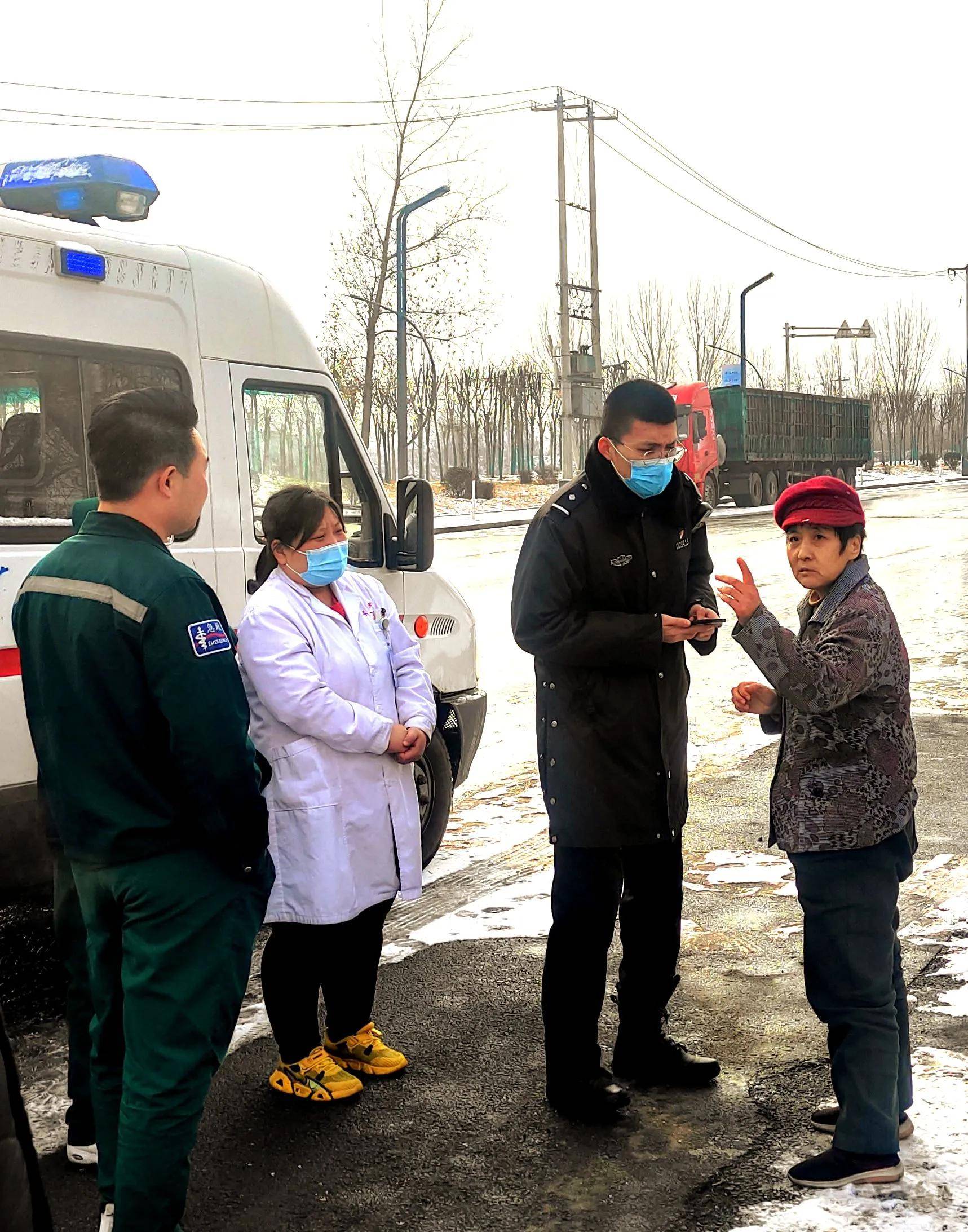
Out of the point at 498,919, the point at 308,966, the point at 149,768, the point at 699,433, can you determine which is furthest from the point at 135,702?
the point at 699,433

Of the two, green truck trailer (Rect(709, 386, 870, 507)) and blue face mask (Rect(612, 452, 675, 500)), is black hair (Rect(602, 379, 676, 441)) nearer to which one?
blue face mask (Rect(612, 452, 675, 500))

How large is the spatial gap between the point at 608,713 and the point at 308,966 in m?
1.03

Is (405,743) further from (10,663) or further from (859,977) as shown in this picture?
(10,663)

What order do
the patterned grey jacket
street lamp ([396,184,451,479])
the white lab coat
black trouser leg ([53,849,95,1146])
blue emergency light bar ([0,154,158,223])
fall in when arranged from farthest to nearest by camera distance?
street lamp ([396,184,451,479])
blue emergency light bar ([0,154,158,223])
the white lab coat
black trouser leg ([53,849,95,1146])
the patterned grey jacket

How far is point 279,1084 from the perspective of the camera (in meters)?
3.61

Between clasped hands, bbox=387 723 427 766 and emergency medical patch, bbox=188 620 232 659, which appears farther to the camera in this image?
clasped hands, bbox=387 723 427 766

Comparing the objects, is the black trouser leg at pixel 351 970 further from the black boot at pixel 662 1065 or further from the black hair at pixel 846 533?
the black hair at pixel 846 533

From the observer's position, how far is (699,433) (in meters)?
33.7

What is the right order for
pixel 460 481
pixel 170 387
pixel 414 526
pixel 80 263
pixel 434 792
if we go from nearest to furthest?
1. pixel 80 263
2. pixel 170 387
3. pixel 414 526
4. pixel 434 792
5. pixel 460 481

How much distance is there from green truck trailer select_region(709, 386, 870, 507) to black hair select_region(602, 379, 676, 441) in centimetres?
3157

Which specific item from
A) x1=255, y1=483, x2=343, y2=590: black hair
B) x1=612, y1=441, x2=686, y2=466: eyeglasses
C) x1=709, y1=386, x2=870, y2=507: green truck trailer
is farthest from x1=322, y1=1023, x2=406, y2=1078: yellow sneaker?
x1=709, y1=386, x2=870, y2=507: green truck trailer

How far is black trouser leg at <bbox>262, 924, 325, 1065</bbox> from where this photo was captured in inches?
140

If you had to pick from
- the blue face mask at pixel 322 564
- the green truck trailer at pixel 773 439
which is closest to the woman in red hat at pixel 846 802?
the blue face mask at pixel 322 564

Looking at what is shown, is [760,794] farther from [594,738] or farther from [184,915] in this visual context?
[184,915]
